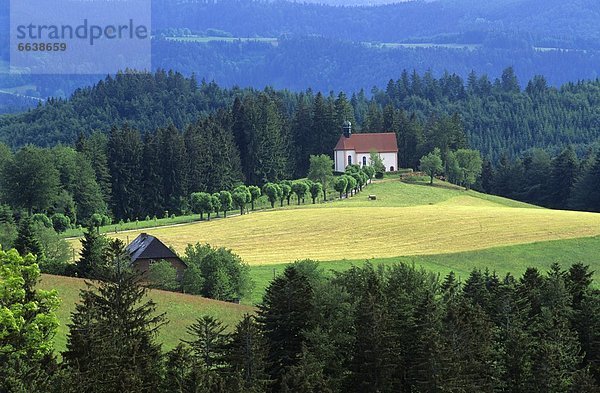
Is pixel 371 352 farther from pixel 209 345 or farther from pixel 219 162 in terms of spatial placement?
pixel 219 162

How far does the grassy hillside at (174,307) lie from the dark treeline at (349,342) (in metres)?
4.21

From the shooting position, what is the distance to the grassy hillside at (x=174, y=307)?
6241 cm

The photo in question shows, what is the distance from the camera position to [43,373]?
43.3 m

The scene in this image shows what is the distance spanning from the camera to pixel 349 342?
55.6m

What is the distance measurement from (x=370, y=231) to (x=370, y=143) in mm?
63737

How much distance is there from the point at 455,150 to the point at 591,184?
2928 centimetres

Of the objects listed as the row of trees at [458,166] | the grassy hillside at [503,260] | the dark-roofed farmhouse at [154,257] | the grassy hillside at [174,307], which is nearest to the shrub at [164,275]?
the dark-roofed farmhouse at [154,257]

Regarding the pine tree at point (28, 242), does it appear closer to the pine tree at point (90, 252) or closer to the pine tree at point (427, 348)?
the pine tree at point (90, 252)

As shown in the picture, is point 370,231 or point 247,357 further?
point 370,231

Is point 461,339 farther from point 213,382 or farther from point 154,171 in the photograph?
point 154,171

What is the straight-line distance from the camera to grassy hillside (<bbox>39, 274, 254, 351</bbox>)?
6241 centimetres

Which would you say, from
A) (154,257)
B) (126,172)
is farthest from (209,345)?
(126,172)

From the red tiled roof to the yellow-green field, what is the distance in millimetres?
39641

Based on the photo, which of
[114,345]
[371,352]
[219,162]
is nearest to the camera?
[114,345]
